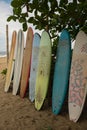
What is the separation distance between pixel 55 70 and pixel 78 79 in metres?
0.56

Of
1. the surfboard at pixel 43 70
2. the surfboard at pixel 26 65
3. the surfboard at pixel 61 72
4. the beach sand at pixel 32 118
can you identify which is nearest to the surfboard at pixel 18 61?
the surfboard at pixel 26 65

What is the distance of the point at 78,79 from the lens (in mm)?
3479

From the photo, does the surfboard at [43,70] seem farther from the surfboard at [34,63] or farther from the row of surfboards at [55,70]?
the surfboard at [34,63]

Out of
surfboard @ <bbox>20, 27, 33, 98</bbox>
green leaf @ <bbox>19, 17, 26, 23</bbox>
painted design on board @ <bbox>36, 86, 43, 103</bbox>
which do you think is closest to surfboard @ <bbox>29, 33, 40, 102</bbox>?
surfboard @ <bbox>20, 27, 33, 98</bbox>

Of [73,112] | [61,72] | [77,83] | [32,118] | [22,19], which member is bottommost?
[32,118]

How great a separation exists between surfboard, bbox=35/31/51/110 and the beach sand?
18cm

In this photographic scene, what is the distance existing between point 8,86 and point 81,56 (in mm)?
2334

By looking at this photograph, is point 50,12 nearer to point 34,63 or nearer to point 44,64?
point 44,64

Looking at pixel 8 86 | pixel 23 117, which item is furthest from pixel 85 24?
pixel 8 86

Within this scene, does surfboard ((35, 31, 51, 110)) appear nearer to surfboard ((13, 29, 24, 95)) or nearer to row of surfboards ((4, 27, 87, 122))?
row of surfboards ((4, 27, 87, 122))

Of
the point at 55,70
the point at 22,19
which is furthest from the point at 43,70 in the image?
the point at 22,19

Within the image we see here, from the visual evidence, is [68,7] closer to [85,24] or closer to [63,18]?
[63,18]

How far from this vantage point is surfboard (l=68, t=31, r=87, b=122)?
3.38 m

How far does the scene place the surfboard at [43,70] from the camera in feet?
13.1
